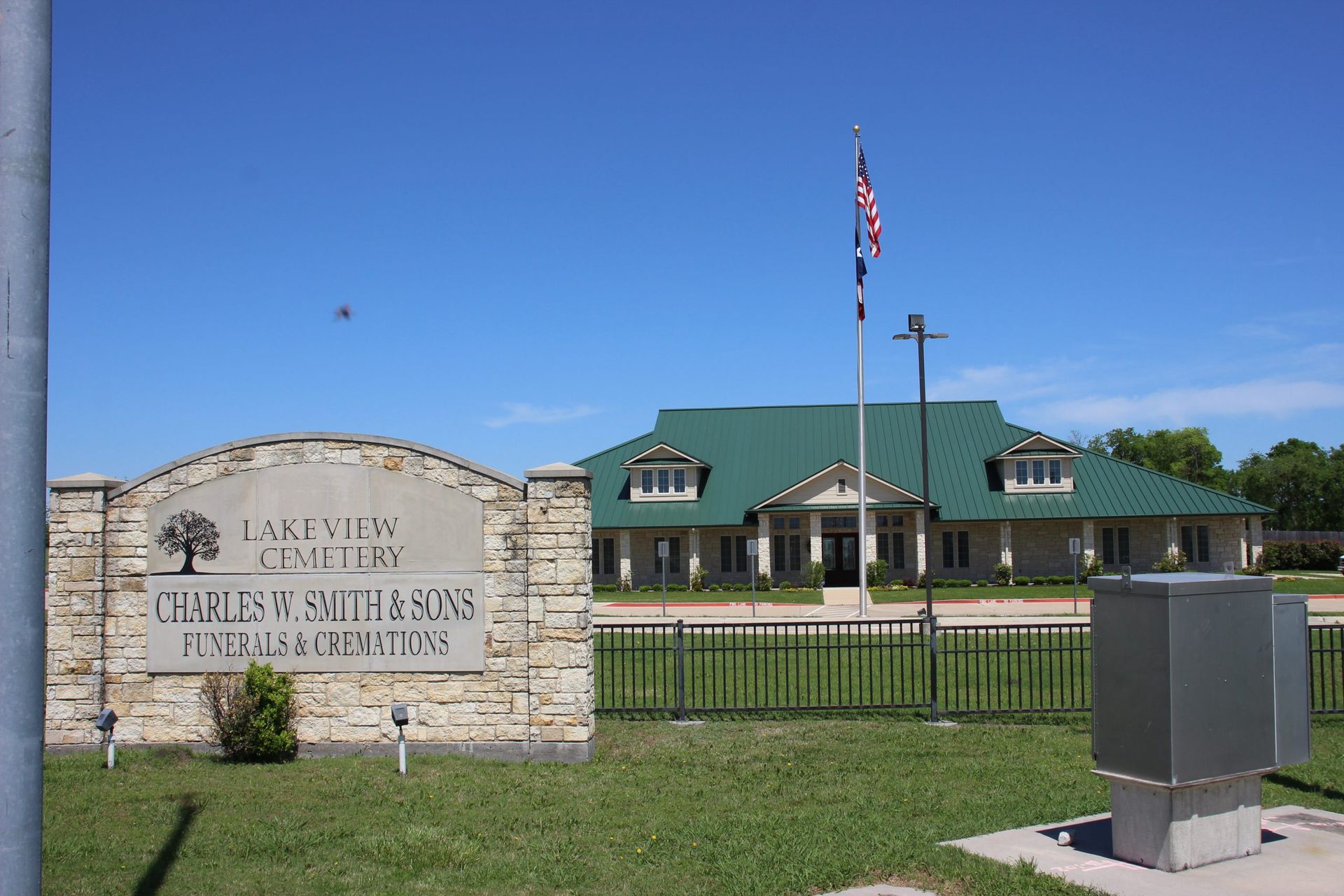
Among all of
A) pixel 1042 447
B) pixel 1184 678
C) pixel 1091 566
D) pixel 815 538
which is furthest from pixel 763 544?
pixel 1184 678

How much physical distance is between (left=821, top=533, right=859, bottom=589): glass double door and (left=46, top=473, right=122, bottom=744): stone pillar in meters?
34.7

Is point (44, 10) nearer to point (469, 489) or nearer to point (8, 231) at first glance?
point (8, 231)

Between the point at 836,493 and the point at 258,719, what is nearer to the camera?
the point at 258,719

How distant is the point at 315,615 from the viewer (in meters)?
11.3

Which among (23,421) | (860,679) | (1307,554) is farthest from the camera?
(1307,554)

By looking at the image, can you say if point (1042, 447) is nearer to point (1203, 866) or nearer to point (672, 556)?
point (672, 556)

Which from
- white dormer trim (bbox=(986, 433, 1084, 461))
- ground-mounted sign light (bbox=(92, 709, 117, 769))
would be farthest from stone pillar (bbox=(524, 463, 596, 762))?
white dormer trim (bbox=(986, 433, 1084, 461))

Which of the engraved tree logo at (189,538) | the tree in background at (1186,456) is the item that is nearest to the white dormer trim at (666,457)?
the engraved tree logo at (189,538)

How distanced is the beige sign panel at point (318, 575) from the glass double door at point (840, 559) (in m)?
33.7

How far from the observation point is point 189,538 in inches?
449

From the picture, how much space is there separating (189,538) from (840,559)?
35201 millimetres

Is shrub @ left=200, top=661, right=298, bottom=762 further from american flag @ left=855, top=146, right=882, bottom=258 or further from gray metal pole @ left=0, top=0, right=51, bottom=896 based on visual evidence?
american flag @ left=855, top=146, right=882, bottom=258

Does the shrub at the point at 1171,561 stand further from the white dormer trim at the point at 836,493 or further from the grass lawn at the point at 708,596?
the grass lawn at the point at 708,596

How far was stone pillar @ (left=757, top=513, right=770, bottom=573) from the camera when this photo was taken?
4250 cm
